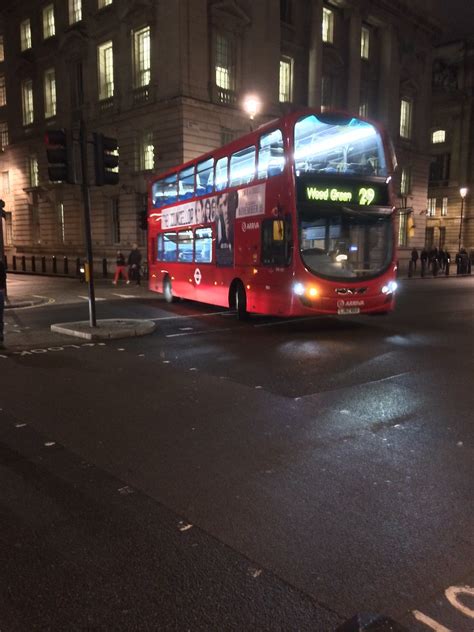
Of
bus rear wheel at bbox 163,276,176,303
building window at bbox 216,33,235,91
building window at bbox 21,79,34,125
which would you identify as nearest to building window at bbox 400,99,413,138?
building window at bbox 216,33,235,91

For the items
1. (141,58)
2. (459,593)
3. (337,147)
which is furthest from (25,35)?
(459,593)

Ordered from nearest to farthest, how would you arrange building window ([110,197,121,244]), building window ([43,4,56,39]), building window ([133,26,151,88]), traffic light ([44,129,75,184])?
traffic light ([44,129,75,184]) < building window ([133,26,151,88]) < building window ([110,197,121,244]) < building window ([43,4,56,39])

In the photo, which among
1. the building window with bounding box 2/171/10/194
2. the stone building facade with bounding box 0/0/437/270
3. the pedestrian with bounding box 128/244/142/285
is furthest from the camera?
the building window with bounding box 2/171/10/194

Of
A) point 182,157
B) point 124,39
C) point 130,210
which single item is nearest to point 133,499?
point 182,157

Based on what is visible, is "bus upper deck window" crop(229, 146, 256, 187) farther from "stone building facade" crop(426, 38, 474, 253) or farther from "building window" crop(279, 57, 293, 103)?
"stone building facade" crop(426, 38, 474, 253)

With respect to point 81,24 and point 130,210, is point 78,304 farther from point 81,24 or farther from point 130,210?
point 81,24

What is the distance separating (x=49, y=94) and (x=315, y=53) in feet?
62.1

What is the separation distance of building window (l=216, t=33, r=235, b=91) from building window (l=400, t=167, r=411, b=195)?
770 inches

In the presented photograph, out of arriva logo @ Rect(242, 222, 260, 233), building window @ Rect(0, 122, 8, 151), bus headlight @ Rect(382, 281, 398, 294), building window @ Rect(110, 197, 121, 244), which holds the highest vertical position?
building window @ Rect(0, 122, 8, 151)

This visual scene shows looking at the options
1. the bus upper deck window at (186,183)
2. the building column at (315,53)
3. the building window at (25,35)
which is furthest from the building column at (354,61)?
the bus upper deck window at (186,183)

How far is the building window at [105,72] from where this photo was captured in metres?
32.8

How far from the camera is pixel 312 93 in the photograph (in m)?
34.9

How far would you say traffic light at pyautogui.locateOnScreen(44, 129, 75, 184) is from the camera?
10.4 m

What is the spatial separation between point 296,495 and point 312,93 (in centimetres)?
3510
